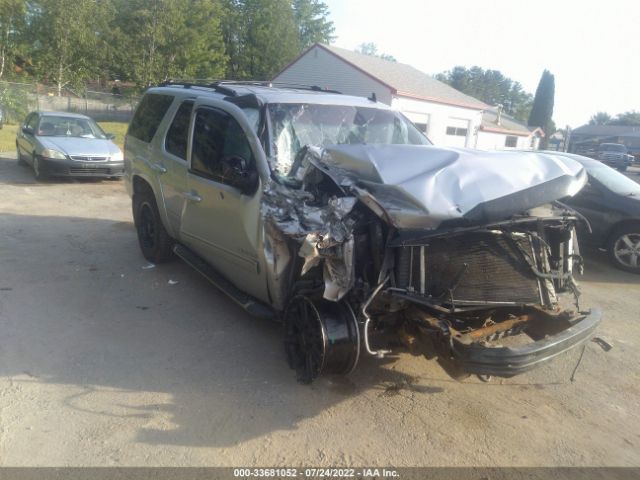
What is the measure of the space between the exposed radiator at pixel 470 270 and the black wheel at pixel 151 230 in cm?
373

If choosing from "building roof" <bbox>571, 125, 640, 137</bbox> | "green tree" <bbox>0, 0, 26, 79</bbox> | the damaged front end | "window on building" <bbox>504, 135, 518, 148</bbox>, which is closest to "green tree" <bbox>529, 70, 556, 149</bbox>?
"building roof" <bbox>571, 125, 640, 137</bbox>

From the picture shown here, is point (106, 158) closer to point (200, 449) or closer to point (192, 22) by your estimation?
point (200, 449)

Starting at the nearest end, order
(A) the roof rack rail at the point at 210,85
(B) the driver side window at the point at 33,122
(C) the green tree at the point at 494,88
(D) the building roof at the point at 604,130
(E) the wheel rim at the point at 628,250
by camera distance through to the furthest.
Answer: (A) the roof rack rail at the point at 210,85 < (E) the wheel rim at the point at 628,250 < (B) the driver side window at the point at 33,122 < (D) the building roof at the point at 604,130 < (C) the green tree at the point at 494,88

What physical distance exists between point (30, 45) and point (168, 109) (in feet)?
106

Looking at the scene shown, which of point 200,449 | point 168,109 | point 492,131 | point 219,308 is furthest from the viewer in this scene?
point 492,131

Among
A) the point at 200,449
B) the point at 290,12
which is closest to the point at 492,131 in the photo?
the point at 290,12

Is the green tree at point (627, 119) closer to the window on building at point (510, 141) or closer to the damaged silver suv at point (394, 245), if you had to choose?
the window on building at point (510, 141)

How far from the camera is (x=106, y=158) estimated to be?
11828 millimetres

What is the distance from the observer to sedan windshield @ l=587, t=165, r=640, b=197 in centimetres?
784

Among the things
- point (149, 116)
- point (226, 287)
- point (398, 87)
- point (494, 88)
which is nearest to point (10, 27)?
point (398, 87)

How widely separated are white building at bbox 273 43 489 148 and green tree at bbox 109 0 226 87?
7894 mm

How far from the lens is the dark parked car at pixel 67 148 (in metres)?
11.4

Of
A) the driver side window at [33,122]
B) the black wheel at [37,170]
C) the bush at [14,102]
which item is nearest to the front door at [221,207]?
the black wheel at [37,170]

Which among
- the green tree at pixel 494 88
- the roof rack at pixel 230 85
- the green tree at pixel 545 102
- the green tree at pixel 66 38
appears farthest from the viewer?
the green tree at pixel 494 88
